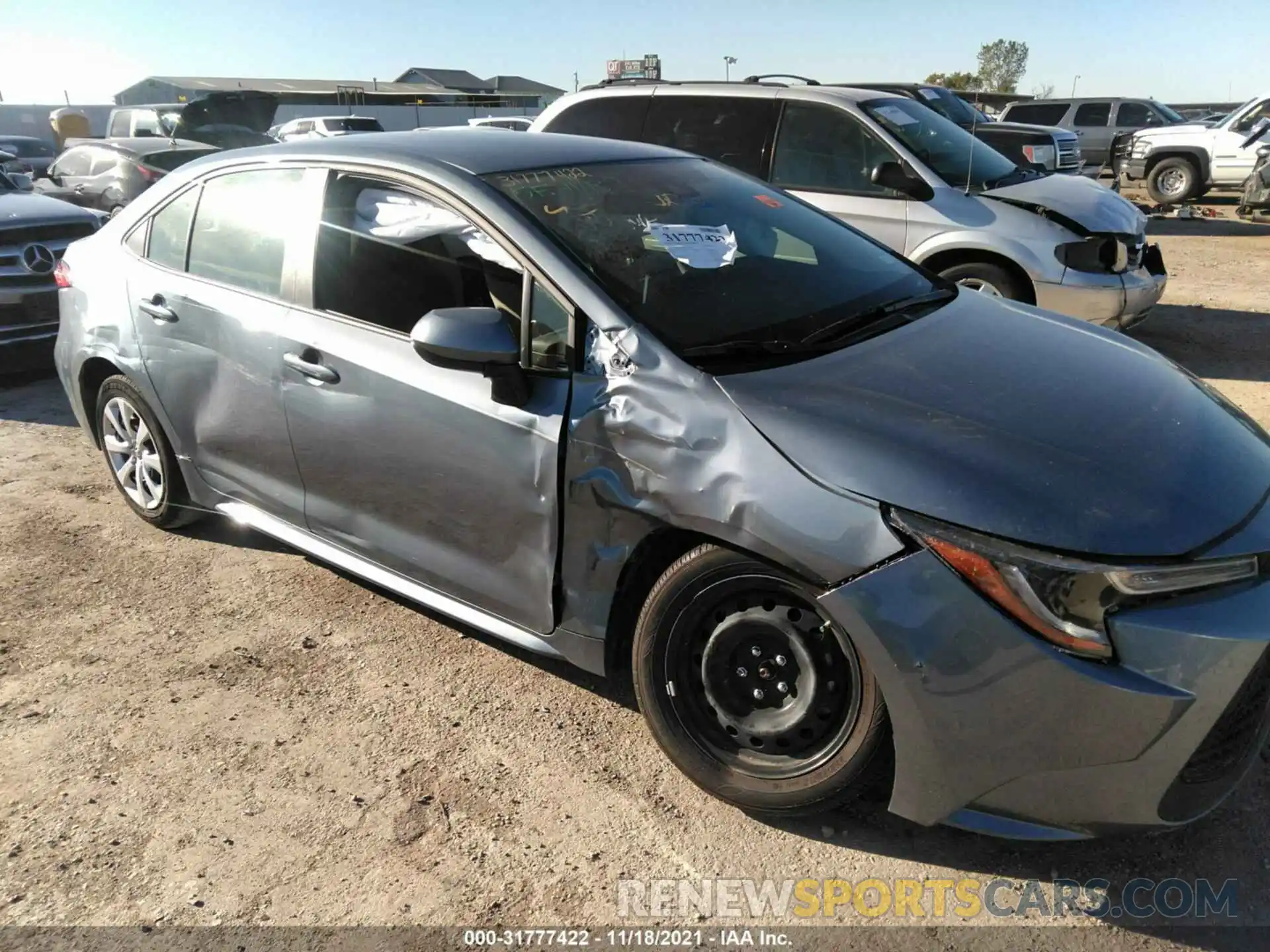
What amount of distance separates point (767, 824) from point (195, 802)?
5.25 ft

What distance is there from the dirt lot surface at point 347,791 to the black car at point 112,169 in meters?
10.0

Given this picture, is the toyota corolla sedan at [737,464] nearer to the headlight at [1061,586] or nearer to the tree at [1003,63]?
the headlight at [1061,586]

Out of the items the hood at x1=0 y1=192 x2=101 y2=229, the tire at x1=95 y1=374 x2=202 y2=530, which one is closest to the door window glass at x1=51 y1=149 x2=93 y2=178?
the hood at x1=0 y1=192 x2=101 y2=229

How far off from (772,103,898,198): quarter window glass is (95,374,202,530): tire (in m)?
4.54

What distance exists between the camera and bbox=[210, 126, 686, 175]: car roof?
321 centimetres

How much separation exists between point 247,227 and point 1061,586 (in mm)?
3048

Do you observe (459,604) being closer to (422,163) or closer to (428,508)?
(428,508)

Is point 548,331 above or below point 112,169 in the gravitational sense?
above

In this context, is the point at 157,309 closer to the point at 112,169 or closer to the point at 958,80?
the point at 112,169

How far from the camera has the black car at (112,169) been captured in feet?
40.7

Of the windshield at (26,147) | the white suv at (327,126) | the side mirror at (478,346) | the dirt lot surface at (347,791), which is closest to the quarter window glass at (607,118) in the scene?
the dirt lot surface at (347,791)

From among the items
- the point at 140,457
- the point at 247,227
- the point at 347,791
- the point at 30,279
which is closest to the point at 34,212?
the point at 30,279

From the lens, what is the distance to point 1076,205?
6.63m

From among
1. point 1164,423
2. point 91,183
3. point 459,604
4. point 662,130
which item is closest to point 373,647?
point 459,604
